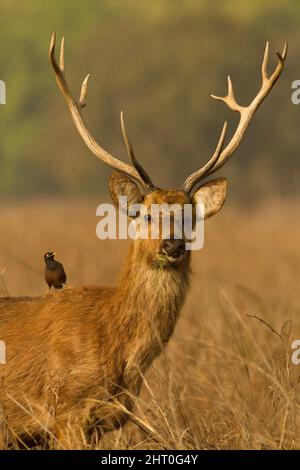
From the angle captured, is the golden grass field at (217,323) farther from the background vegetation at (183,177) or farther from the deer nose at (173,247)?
the deer nose at (173,247)

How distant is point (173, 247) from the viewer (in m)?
6.12

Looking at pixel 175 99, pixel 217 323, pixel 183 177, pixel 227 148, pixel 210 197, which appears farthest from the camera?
pixel 175 99

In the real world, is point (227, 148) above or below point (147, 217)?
above

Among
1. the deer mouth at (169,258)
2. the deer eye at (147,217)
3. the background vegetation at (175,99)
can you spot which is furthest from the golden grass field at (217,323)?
the background vegetation at (175,99)

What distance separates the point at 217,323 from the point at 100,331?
10.0ft

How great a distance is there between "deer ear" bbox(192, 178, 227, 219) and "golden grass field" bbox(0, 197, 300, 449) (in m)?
0.39

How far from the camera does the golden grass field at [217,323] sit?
220 inches

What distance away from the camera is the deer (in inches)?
238

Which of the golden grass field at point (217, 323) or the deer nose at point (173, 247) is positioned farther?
the deer nose at point (173, 247)

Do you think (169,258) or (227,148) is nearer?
(169,258)

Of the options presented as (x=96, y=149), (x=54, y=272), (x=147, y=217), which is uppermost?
(x=96, y=149)

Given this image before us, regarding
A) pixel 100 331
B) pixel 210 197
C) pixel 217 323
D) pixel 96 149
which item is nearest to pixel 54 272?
pixel 100 331

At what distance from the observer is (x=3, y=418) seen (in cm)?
571

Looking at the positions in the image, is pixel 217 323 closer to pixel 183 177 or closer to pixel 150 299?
pixel 150 299
